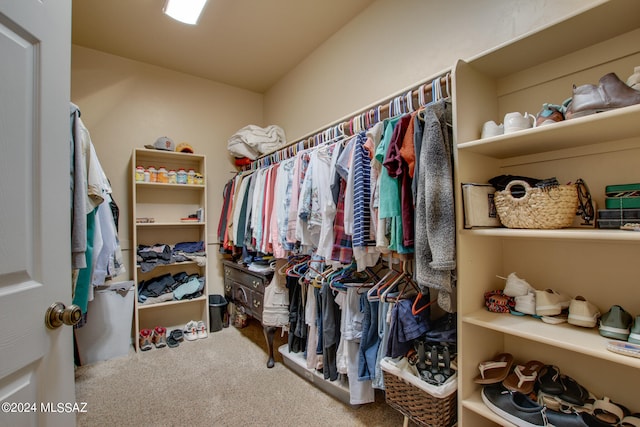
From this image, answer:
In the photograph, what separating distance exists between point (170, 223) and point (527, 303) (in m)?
2.81

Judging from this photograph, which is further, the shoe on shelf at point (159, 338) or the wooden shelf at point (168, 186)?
the wooden shelf at point (168, 186)

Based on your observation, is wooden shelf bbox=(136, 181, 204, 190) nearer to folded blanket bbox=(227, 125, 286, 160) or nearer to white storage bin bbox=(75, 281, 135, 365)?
folded blanket bbox=(227, 125, 286, 160)

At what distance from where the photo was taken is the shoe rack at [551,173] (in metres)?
1.02

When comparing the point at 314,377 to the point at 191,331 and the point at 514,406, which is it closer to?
the point at 514,406

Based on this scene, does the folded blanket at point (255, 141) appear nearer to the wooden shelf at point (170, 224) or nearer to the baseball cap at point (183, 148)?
the baseball cap at point (183, 148)

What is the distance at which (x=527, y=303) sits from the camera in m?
1.20

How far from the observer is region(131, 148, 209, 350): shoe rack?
289 centimetres

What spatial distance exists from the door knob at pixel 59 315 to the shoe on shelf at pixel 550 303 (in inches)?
61.7

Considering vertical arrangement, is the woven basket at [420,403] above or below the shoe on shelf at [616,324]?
below

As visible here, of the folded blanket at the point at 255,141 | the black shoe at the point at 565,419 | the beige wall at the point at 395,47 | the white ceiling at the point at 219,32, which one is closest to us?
the black shoe at the point at 565,419

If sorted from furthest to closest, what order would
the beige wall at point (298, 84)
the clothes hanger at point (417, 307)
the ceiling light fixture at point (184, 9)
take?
the ceiling light fixture at point (184, 9) < the beige wall at point (298, 84) < the clothes hanger at point (417, 307)

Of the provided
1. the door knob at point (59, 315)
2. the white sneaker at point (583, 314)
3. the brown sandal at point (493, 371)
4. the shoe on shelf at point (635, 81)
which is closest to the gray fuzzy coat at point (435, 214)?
the brown sandal at point (493, 371)

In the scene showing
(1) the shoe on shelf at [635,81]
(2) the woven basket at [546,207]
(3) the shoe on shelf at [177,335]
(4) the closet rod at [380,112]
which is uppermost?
(4) the closet rod at [380,112]

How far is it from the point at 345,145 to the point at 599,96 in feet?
3.42
